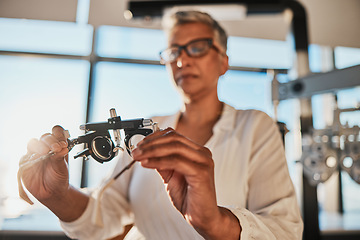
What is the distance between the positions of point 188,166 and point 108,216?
0.38 metres

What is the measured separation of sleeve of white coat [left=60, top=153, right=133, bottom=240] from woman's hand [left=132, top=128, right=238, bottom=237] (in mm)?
123

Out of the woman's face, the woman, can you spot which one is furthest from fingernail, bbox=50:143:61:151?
the woman's face

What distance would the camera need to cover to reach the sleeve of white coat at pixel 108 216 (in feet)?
1.74

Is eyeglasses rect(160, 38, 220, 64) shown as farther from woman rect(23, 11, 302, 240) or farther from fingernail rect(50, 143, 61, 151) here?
fingernail rect(50, 143, 61, 151)

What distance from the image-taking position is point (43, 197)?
431 mm

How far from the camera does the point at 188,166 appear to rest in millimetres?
331

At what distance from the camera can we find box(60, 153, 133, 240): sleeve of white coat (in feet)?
1.74

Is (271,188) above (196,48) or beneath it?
beneath

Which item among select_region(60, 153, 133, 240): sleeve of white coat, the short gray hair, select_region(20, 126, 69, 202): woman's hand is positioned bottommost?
select_region(60, 153, 133, 240): sleeve of white coat

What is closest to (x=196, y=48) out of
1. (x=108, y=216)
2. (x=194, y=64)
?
(x=194, y=64)

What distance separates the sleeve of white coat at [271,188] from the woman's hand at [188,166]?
150mm

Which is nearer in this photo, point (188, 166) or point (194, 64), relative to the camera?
point (188, 166)

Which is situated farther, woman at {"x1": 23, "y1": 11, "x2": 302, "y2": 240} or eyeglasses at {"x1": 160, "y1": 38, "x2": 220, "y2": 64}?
eyeglasses at {"x1": 160, "y1": 38, "x2": 220, "y2": 64}

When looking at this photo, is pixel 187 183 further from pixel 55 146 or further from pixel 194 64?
pixel 194 64
